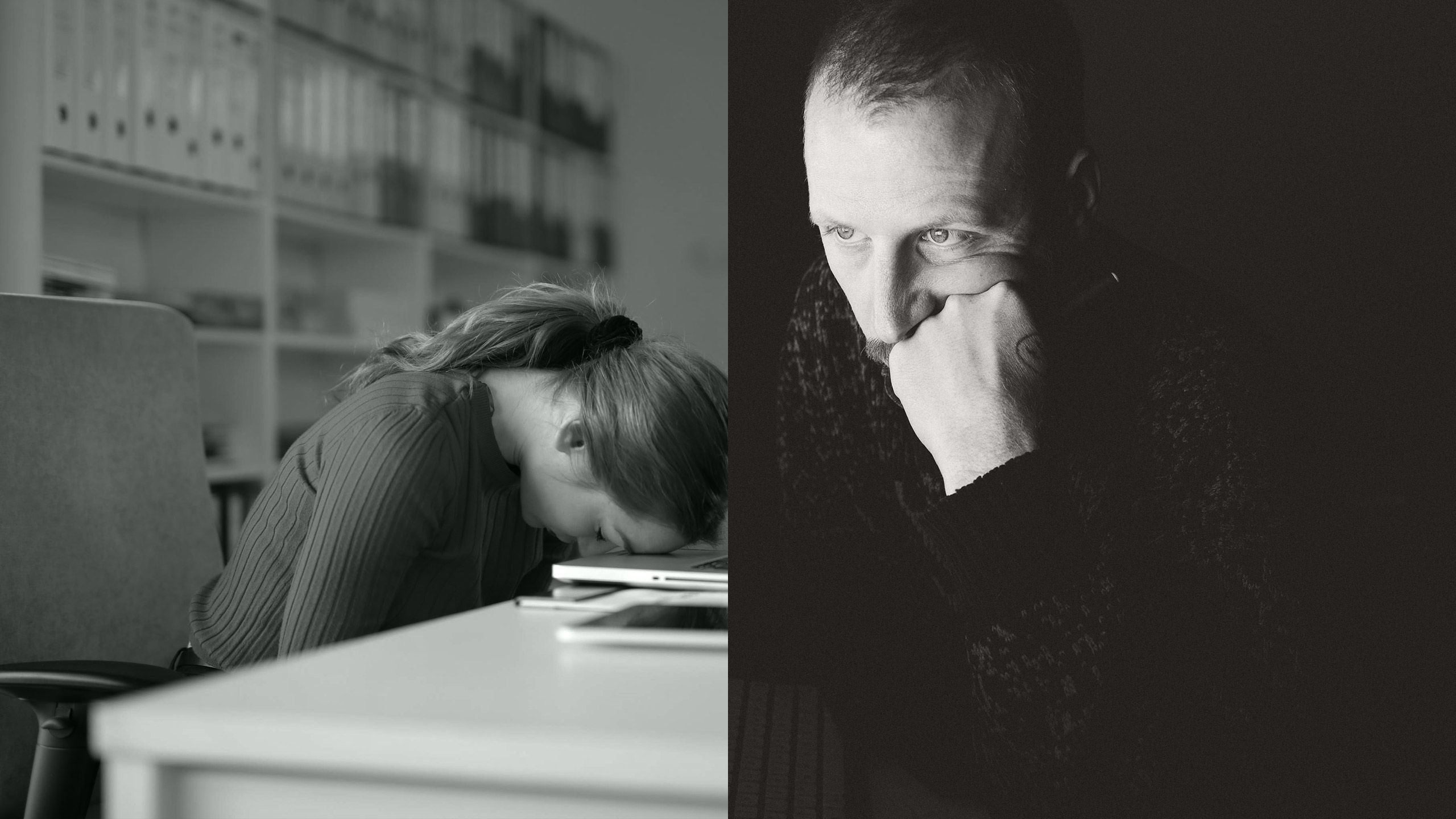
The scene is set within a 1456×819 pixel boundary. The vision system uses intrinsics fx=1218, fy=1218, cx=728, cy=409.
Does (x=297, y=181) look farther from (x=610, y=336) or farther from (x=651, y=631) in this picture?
(x=651, y=631)

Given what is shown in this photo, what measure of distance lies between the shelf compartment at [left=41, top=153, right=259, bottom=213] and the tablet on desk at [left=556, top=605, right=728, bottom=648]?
182 cm

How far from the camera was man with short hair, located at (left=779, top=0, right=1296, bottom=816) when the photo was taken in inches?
17.1

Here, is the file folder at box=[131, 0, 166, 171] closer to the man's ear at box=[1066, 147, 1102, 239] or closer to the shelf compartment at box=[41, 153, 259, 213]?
the shelf compartment at box=[41, 153, 259, 213]

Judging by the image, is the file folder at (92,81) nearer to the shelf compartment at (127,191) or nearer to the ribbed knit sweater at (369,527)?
the shelf compartment at (127,191)

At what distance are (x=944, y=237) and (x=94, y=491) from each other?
119cm

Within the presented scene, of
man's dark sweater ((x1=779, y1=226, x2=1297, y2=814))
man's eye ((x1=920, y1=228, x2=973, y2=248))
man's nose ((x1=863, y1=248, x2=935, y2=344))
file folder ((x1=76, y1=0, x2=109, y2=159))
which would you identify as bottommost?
man's dark sweater ((x1=779, y1=226, x2=1297, y2=814))

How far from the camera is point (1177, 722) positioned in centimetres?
44

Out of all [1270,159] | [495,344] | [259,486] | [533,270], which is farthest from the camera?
[533,270]

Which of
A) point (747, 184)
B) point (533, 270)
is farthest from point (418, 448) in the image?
point (533, 270)

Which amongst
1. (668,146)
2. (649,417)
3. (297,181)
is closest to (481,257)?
(297,181)

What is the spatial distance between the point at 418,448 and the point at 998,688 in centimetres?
88

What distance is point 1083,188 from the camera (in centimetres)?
44

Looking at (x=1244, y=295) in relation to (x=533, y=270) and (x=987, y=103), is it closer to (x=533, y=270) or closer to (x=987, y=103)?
(x=987, y=103)

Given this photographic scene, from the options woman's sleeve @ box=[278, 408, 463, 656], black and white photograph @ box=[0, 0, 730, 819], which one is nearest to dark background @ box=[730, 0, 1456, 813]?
black and white photograph @ box=[0, 0, 730, 819]
